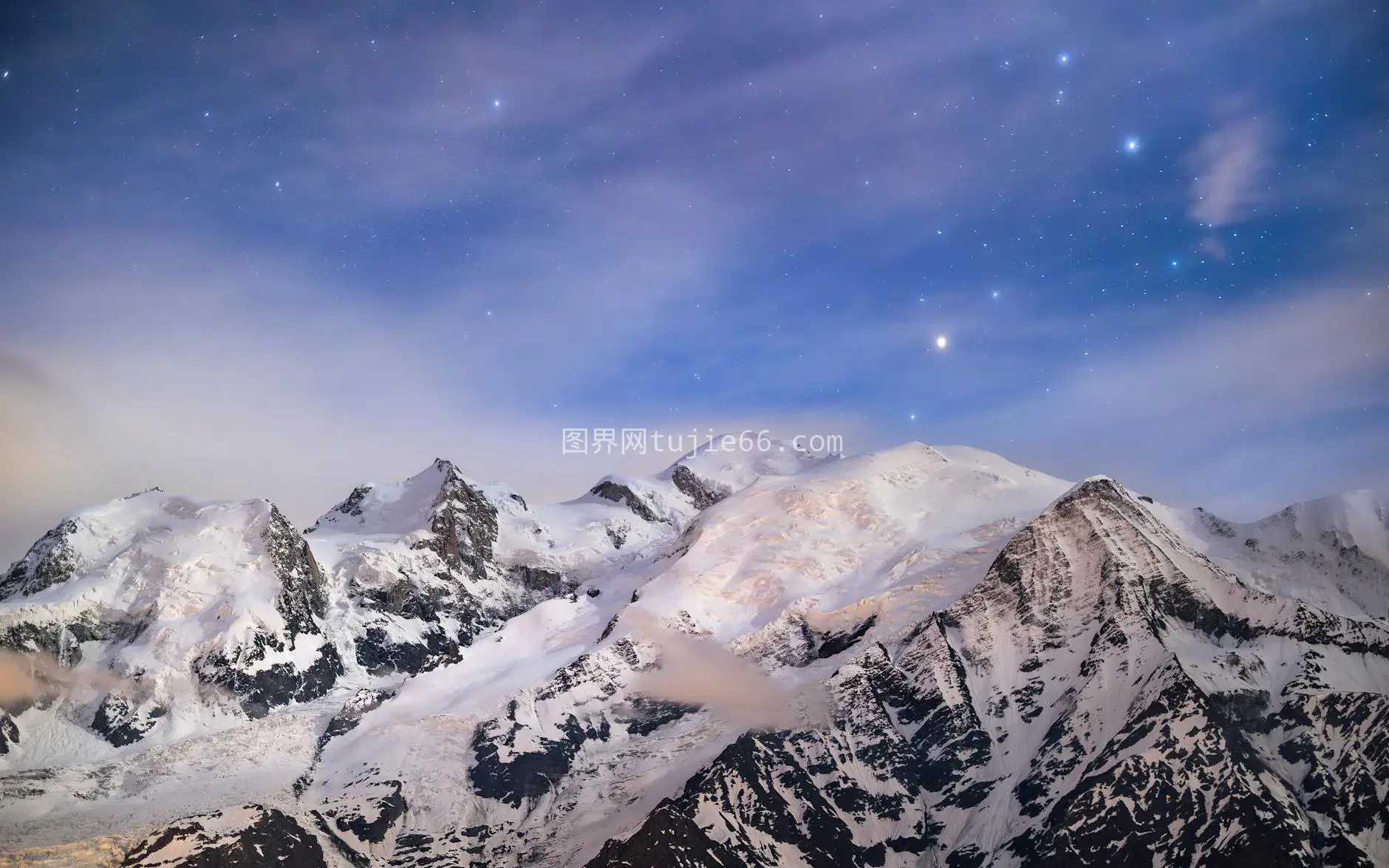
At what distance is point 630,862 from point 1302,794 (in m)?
117

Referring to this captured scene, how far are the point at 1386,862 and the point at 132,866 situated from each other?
686ft

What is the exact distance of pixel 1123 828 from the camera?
193 metres

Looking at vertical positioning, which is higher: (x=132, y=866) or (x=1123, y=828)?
(x=132, y=866)

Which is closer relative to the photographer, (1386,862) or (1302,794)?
(1386,862)

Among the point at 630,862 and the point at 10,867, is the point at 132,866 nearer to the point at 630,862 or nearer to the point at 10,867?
the point at 10,867

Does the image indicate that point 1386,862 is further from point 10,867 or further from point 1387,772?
point 10,867

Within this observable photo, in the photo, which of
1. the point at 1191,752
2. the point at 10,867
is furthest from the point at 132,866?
the point at 1191,752

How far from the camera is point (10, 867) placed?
198 m

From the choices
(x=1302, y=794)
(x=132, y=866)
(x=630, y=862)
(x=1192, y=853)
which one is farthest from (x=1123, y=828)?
(x=132, y=866)

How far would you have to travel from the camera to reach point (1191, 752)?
19925cm

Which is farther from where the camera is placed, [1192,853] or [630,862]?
[630,862]

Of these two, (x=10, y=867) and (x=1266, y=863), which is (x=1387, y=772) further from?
(x=10, y=867)

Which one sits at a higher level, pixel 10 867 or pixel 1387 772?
pixel 10 867

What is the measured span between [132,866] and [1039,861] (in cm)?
15856
